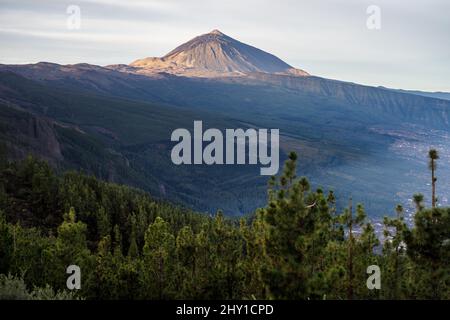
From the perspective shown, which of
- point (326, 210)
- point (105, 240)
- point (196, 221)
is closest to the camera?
point (326, 210)

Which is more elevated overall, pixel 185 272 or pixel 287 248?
pixel 287 248

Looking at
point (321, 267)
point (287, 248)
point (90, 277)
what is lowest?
point (90, 277)

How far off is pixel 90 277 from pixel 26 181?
6741 cm

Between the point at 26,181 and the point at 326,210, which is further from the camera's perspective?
the point at 26,181

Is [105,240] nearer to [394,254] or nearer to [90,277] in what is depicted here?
[90,277]

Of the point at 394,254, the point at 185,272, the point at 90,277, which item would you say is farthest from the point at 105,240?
the point at 394,254

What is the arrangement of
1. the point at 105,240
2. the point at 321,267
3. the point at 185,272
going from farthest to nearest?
the point at 105,240 < the point at 185,272 < the point at 321,267

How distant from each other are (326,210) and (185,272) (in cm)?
1375

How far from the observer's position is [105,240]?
40.9m

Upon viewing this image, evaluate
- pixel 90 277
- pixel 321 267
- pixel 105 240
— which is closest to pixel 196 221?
pixel 105 240

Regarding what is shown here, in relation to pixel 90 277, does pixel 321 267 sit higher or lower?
higher
